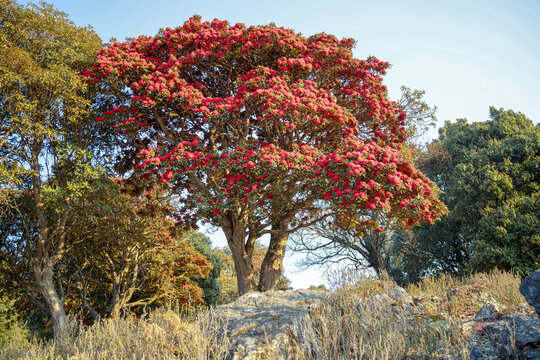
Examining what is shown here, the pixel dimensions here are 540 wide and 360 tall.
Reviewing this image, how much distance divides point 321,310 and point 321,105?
536 centimetres

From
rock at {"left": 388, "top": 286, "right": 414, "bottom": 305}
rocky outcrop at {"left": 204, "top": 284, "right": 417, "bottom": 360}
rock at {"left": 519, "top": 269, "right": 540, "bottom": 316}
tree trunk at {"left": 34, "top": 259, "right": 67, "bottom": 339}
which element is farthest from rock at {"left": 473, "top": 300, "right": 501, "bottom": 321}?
tree trunk at {"left": 34, "top": 259, "right": 67, "bottom": 339}

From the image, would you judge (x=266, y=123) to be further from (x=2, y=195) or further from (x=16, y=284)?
(x=16, y=284)

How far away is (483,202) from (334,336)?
17.6m

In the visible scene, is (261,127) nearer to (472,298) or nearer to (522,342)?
(472,298)

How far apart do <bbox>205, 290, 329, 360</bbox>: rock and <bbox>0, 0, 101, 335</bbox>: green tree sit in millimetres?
6673

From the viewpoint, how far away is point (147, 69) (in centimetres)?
1085

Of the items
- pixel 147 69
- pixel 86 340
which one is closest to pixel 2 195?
pixel 147 69

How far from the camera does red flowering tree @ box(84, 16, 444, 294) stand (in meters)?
8.72

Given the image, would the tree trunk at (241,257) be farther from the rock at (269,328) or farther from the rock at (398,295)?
the rock at (398,295)

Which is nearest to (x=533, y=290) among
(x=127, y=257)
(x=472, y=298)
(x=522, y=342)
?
(x=522, y=342)

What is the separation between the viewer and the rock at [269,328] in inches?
186

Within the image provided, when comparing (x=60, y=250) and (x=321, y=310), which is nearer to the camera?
(x=321, y=310)

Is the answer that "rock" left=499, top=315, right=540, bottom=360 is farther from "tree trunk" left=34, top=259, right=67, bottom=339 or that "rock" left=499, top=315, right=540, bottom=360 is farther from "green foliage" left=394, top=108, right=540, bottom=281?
"green foliage" left=394, top=108, right=540, bottom=281

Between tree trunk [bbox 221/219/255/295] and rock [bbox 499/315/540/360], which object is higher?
tree trunk [bbox 221/219/255/295]
